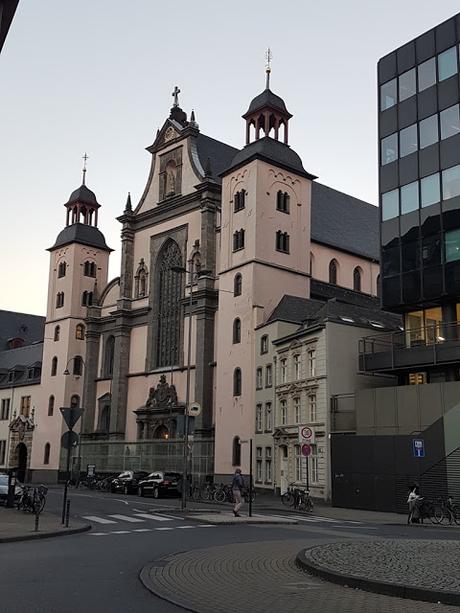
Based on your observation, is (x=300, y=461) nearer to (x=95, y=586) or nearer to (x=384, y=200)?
(x=384, y=200)

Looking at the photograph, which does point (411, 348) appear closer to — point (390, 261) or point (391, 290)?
point (391, 290)

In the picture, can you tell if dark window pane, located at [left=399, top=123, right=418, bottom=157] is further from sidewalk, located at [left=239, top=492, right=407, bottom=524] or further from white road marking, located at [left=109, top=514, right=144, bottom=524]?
white road marking, located at [left=109, top=514, right=144, bottom=524]

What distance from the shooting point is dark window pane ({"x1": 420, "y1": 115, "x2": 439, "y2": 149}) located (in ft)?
121

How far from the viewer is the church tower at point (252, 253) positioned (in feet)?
158

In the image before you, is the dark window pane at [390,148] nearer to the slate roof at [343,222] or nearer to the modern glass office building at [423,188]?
the modern glass office building at [423,188]

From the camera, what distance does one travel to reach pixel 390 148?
39.7 meters

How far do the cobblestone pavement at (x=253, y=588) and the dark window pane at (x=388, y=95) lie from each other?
102ft

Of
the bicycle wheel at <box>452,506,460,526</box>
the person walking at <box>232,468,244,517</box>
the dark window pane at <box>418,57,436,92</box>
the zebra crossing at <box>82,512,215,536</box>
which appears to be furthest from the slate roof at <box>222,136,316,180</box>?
the bicycle wheel at <box>452,506,460,526</box>

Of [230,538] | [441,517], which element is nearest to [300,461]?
[441,517]

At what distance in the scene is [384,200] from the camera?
39.5 m

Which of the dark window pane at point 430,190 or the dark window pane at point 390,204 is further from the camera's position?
the dark window pane at point 390,204

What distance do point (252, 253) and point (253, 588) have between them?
132 feet

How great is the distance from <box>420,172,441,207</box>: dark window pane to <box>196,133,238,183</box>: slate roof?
23295 mm

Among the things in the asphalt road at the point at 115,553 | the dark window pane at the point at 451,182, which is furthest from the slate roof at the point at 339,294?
the asphalt road at the point at 115,553
